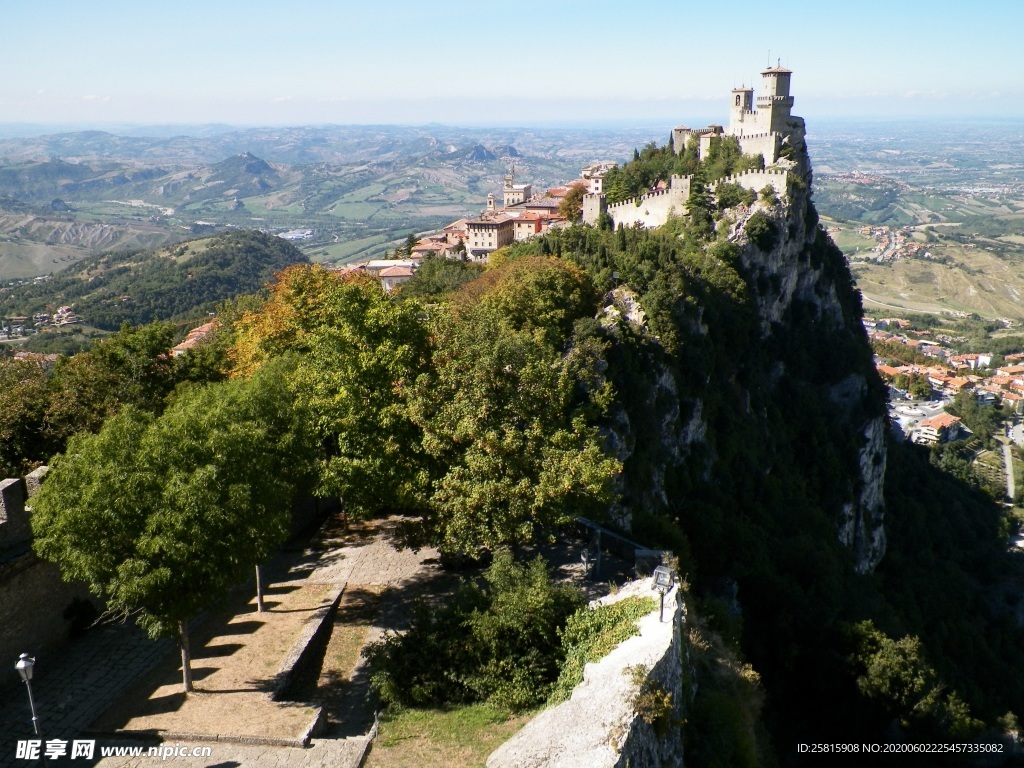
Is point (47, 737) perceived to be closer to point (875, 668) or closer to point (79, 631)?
point (79, 631)

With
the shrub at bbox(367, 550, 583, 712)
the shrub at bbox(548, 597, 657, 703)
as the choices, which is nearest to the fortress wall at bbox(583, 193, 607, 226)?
the shrub at bbox(548, 597, 657, 703)

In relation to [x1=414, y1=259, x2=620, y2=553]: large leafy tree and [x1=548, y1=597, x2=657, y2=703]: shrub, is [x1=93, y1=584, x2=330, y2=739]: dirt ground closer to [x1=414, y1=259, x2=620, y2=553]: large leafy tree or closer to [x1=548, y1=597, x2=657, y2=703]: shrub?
[x1=414, y1=259, x2=620, y2=553]: large leafy tree

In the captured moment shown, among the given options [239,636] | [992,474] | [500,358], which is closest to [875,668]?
[500,358]

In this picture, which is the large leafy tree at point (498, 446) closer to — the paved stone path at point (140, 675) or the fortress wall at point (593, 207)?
the paved stone path at point (140, 675)

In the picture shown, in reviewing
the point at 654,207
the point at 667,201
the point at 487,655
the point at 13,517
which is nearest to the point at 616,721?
the point at 487,655

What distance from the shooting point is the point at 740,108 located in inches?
2392

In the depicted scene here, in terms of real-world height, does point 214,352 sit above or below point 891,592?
above

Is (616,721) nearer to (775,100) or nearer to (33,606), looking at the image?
(33,606)

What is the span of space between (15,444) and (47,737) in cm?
990

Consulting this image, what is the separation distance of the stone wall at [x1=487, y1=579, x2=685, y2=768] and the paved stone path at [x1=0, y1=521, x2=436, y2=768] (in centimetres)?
326

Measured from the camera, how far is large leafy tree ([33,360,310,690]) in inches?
521

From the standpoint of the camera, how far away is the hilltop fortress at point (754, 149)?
Result: 5419 cm

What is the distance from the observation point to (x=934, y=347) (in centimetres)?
17688

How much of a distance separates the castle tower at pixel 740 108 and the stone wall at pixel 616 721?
55212 mm
